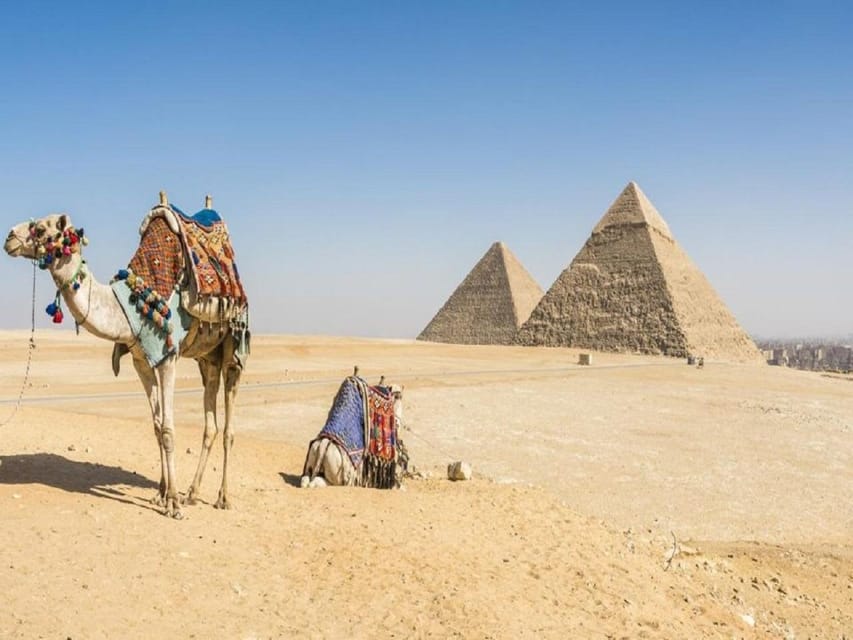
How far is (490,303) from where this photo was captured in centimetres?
8969

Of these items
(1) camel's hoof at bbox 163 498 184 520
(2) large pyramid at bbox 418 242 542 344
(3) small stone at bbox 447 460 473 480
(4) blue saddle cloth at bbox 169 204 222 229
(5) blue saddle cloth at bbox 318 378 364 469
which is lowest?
(3) small stone at bbox 447 460 473 480

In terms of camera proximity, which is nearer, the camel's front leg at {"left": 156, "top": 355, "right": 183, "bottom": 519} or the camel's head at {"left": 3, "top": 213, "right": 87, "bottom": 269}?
the camel's head at {"left": 3, "top": 213, "right": 87, "bottom": 269}

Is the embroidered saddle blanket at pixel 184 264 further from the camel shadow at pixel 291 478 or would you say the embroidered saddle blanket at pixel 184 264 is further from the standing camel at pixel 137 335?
the camel shadow at pixel 291 478

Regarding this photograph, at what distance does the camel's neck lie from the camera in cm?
478

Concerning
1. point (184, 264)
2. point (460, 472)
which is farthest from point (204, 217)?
point (460, 472)

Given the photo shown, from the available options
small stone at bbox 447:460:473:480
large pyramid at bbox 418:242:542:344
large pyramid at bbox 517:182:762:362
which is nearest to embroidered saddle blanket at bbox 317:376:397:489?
small stone at bbox 447:460:473:480

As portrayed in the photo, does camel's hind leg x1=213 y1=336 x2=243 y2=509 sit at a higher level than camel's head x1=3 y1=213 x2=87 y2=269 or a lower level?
lower

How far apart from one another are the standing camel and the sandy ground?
0.42 meters

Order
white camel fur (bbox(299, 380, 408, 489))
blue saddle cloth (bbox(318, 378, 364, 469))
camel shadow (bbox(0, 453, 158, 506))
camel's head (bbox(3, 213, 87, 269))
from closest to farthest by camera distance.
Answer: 1. camel's head (bbox(3, 213, 87, 269))
2. camel shadow (bbox(0, 453, 158, 506))
3. white camel fur (bbox(299, 380, 408, 489))
4. blue saddle cloth (bbox(318, 378, 364, 469))

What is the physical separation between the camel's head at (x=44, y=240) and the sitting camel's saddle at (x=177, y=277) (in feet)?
1.65

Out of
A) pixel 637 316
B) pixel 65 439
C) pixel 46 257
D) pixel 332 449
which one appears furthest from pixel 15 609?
pixel 637 316

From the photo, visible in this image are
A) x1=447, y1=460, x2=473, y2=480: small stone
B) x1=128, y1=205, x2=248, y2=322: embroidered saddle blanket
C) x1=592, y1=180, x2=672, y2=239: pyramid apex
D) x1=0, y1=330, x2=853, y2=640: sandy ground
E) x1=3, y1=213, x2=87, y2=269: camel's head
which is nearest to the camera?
x1=0, y1=330, x2=853, y2=640: sandy ground

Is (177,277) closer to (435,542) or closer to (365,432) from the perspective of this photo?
(435,542)

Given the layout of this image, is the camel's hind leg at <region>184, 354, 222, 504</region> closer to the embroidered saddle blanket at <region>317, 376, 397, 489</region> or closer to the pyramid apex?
the embroidered saddle blanket at <region>317, 376, 397, 489</region>
